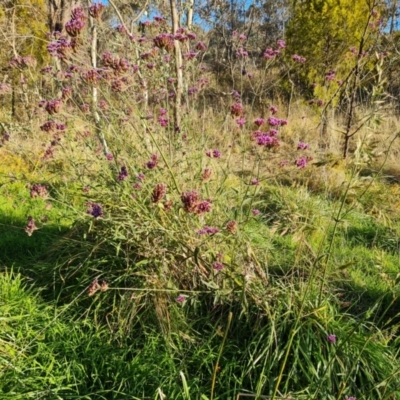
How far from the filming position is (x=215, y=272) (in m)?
2.25

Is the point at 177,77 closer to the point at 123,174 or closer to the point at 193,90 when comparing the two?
the point at 193,90

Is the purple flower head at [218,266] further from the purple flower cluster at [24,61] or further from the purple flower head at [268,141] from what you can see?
the purple flower cluster at [24,61]

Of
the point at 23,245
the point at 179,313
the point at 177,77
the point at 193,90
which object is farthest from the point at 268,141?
the point at 23,245

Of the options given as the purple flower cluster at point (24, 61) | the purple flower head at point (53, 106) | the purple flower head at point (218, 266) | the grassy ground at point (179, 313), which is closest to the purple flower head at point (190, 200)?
the grassy ground at point (179, 313)

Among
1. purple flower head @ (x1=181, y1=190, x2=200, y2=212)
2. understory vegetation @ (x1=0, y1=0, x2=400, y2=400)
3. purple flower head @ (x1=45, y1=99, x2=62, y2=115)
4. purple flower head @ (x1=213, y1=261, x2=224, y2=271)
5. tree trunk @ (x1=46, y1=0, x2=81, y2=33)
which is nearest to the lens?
purple flower head @ (x1=181, y1=190, x2=200, y2=212)

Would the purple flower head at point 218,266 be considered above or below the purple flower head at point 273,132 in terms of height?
below

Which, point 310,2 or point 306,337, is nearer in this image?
point 306,337

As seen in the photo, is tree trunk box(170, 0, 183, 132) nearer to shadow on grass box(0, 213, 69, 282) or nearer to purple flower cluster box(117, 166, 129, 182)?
purple flower cluster box(117, 166, 129, 182)

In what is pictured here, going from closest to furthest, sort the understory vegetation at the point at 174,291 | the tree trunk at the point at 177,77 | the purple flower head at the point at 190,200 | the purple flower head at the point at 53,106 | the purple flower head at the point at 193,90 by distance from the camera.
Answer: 1. the purple flower head at the point at 190,200
2. the understory vegetation at the point at 174,291
3. the purple flower head at the point at 53,106
4. the tree trunk at the point at 177,77
5. the purple flower head at the point at 193,90

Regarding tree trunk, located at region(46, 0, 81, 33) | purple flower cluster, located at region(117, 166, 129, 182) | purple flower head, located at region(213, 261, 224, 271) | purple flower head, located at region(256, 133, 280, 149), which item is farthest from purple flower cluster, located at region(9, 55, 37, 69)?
tree trunk, located at region(46, 0, 81, 33)

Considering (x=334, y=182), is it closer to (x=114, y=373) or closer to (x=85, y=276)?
(x=85, y=276)

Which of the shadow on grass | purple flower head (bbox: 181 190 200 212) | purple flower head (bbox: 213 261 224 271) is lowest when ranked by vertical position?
the shadow on grass

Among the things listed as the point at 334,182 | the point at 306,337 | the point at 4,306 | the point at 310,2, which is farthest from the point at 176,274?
the point at 310,2

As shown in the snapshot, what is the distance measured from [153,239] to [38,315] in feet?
2.67
